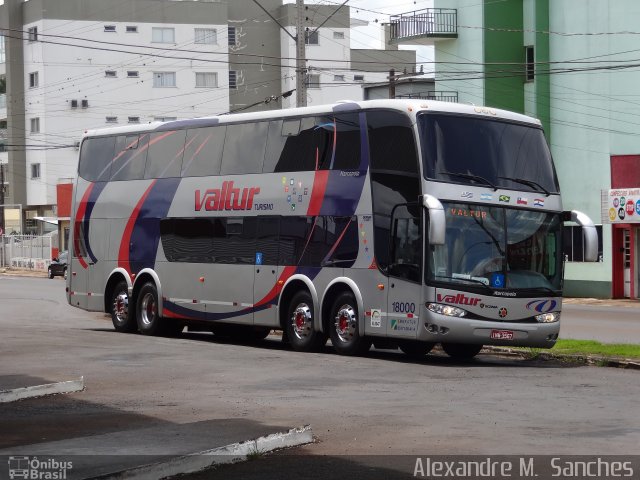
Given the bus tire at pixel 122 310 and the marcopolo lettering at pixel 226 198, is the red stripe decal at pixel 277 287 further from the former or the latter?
the bus tire at pixel 122 310

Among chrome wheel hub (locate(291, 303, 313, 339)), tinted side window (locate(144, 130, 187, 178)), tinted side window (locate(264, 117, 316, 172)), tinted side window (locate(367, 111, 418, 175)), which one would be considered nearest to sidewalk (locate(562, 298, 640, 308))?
tinted side window (locate(144, 130, 187, 178))

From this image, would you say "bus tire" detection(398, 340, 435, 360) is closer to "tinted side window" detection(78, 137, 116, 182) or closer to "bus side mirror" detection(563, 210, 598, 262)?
"bus side mirror" detection(563, 210, 598, 262)

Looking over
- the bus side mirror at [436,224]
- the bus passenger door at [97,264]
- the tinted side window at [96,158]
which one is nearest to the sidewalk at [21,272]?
the tinted side window at [96,158]

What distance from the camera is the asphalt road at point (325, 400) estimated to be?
11.8 m

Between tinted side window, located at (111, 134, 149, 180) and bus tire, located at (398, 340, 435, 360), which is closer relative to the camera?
bus tire, located at (398, 340, 435, 360)

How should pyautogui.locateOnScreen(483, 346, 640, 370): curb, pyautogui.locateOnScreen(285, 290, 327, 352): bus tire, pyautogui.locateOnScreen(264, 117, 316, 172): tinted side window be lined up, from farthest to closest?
1. pyautogui.locateOnScreen(264, 117, 316, 172): tinted side window
2. pyautogui.locateOnScreen(285, 290, 327, 352): bus tire
3. pyautogui.locateOnScreen(483, 346, 640, 370): curb

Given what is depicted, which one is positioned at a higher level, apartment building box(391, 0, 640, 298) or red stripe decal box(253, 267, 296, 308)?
apartment building box(391, 0, 640, 298)

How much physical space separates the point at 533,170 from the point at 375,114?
267 cm

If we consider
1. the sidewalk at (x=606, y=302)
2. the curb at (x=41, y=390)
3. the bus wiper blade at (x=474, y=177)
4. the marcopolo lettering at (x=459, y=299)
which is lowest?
the sidewalk at (x=606, y=302)

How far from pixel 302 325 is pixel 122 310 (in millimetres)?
6244

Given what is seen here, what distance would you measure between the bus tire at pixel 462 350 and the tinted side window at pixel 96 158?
30.8 ft

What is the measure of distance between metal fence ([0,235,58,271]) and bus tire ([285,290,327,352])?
5733cm

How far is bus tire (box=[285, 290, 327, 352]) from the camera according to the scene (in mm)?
22906

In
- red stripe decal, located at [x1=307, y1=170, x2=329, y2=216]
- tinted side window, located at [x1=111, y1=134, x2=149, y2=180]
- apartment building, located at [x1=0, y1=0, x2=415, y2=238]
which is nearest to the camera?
red stripe decal, located at [x1=307, y1=170, x2=329, y2=216]
